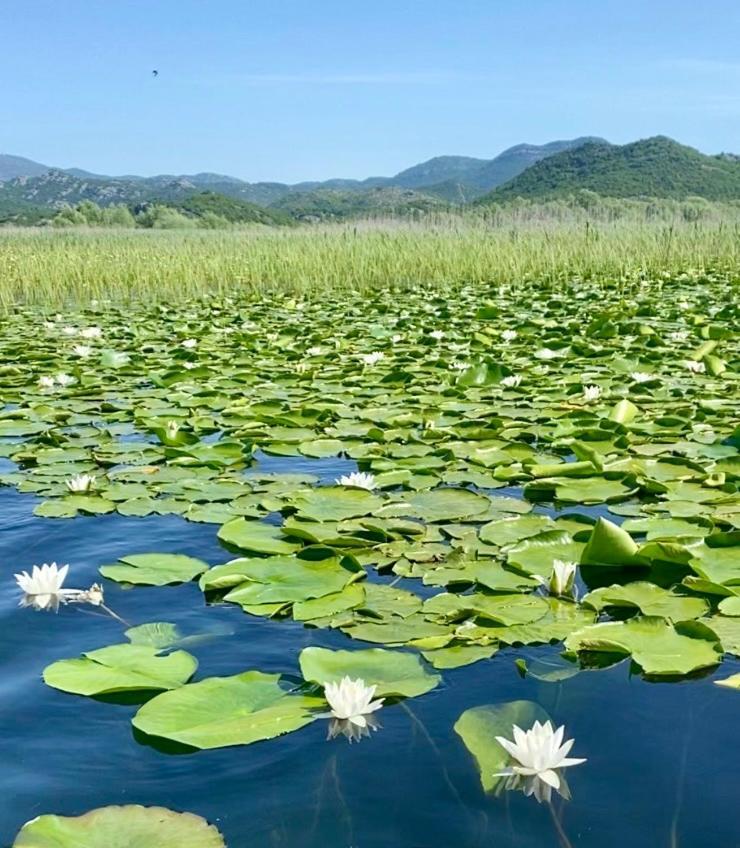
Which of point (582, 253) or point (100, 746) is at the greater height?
point (582, 253)

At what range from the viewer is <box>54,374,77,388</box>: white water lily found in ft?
15.8

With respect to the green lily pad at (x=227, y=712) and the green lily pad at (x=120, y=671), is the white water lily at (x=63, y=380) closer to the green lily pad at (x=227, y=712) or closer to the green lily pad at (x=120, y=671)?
the green lily pad at (x=120, y=671)

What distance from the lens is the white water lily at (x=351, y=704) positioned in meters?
1.49

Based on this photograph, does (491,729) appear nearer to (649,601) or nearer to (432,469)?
(649,601)

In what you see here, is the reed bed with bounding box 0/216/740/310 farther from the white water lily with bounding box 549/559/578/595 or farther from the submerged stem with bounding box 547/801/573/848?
the submerged stem with bounding box 547/801/573/848

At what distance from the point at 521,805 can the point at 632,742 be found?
0.93 ft

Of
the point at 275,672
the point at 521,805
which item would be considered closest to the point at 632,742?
the point at 521,805

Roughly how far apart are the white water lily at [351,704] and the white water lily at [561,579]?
634 mm

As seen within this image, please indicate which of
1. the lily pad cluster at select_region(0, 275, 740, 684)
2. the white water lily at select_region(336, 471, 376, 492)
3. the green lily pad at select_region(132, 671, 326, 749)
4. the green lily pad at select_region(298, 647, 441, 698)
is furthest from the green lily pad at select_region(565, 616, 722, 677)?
the white water lily at select_region(336, 471, 376, 492)

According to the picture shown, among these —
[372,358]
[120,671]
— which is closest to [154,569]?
[120,671]

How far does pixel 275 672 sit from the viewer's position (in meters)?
1.76

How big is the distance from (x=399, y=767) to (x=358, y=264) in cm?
1007

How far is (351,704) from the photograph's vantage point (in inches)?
58.9

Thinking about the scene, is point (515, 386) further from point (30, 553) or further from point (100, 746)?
point (100, 746)
